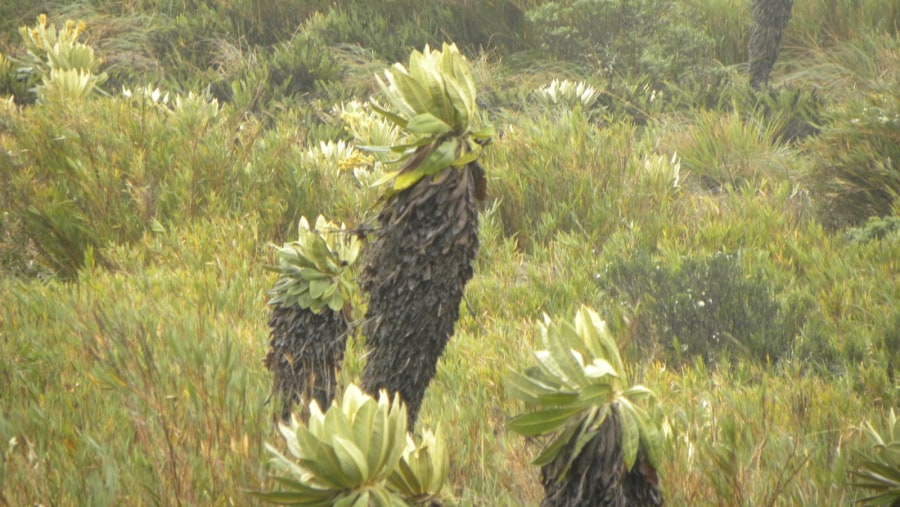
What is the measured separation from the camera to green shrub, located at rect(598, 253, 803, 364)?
4.12m

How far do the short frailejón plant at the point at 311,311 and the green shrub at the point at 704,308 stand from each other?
177cm

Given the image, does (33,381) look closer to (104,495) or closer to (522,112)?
(104,495)

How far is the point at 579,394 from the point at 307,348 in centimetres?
113

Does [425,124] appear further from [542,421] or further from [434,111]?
[542,421]

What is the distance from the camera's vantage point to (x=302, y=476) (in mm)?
1586

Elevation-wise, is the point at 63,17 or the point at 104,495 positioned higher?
the point at 63,17

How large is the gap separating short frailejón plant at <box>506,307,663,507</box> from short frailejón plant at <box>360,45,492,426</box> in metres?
0.51

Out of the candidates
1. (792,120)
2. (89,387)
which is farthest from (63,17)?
(89,387)

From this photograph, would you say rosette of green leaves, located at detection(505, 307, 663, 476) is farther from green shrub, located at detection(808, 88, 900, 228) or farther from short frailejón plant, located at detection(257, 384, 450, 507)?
green shrub, located at detection(808, 88, 900, 228)

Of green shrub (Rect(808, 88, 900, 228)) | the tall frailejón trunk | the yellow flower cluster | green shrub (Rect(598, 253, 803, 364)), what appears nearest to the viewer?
green shrub (Rect(598, 253, 803, 364))

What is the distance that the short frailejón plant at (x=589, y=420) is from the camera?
160 cm

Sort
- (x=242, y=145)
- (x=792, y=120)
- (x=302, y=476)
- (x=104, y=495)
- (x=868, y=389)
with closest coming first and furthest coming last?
(x=302, y=476) → (x=104, y=495) → (x=868, y=389) → (x=242, y=145) → (x=792, y=120)

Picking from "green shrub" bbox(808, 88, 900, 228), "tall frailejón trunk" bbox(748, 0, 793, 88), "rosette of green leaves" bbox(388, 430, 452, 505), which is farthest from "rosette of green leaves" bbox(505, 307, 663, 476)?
"tall frailejón trunk" bbox(748, 0, 793, 88)

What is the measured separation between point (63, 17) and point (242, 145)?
5.82 m
